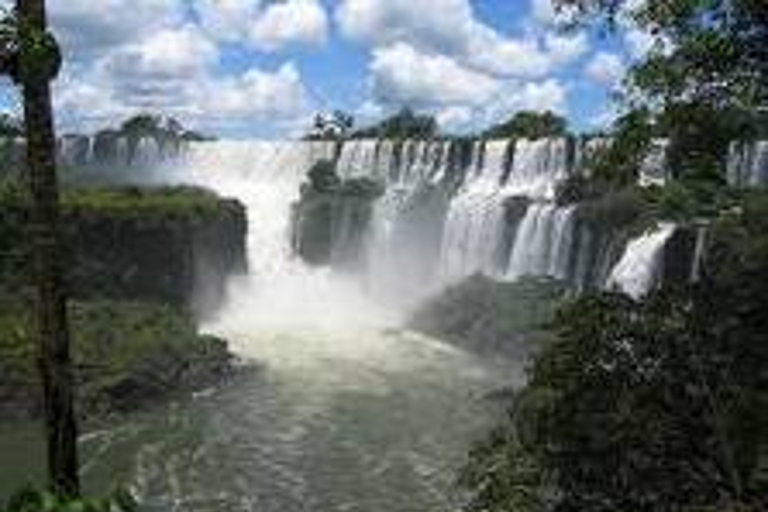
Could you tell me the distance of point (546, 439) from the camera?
18.1m

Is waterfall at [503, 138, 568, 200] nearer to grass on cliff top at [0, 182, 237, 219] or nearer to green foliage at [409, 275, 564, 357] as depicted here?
green foliage at [409, 275, 564, 357]

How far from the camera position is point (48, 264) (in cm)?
1089

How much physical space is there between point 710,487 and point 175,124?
120 meters

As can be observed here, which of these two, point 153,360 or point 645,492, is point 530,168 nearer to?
point 153,360

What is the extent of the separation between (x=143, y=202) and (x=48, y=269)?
175ft

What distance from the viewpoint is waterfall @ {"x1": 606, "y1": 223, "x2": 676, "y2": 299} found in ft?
161

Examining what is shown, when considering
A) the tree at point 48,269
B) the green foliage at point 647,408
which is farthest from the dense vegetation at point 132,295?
the tree at point 48,269

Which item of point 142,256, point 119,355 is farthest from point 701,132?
point 142,256

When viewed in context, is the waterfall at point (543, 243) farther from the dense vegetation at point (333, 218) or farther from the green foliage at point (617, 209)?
the dense vegetation at point (333, 218)

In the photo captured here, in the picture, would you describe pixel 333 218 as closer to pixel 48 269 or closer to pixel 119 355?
pixel 119 355

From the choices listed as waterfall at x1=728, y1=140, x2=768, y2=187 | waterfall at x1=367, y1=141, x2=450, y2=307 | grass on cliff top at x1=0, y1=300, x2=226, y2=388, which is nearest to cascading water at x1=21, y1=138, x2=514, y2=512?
grass on cliff top at x1=0, y1=300, x2=226, y2=388

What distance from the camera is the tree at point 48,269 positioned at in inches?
421

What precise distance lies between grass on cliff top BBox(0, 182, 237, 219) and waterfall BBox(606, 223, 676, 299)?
788 inches

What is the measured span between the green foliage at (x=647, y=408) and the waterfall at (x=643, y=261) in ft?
97.5
